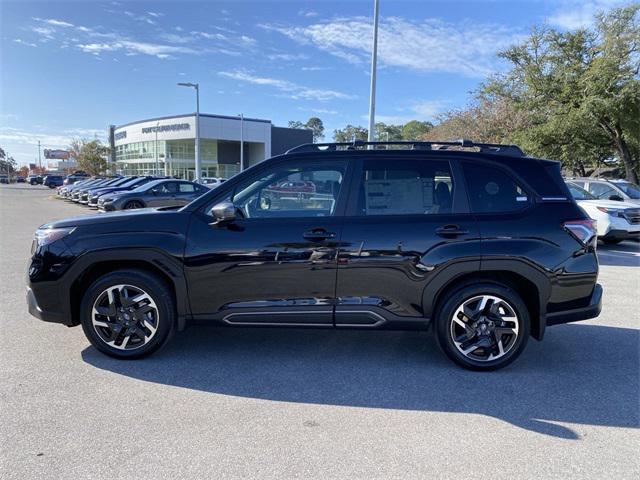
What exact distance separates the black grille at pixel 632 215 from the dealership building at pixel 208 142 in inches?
2186

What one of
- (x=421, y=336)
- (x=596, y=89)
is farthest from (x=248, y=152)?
(x=421, y=336)

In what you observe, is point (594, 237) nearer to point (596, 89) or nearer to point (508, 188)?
point (508, 188)

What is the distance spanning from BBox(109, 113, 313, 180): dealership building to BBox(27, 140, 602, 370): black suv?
60.1 meters

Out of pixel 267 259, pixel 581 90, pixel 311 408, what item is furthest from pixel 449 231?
pixel 581 90

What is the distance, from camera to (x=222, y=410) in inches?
129

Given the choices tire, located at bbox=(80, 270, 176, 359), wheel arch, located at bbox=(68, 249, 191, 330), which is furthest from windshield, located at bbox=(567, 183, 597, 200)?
tire, located at bbox=(80, 270, 176, 359)

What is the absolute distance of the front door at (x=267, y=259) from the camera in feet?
12.7

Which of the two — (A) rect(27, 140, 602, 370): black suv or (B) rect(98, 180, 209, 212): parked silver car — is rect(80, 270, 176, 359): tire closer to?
(A) rect(27, 140, 602, 370): black suv

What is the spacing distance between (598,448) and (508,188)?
215 cm

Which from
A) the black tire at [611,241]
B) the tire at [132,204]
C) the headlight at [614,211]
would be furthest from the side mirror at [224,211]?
the tire at [132,204]

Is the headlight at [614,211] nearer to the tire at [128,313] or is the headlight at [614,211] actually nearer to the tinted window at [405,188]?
the tinted window at [405,188]

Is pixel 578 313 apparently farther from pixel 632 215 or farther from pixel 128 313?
pixel 632 215

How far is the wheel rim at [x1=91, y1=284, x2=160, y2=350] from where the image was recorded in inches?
157

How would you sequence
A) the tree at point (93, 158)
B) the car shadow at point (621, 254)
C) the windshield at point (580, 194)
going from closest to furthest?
the car shadow at point (621, 254) → the windshield at point (580, 194) → the tree at point (93, 158)
